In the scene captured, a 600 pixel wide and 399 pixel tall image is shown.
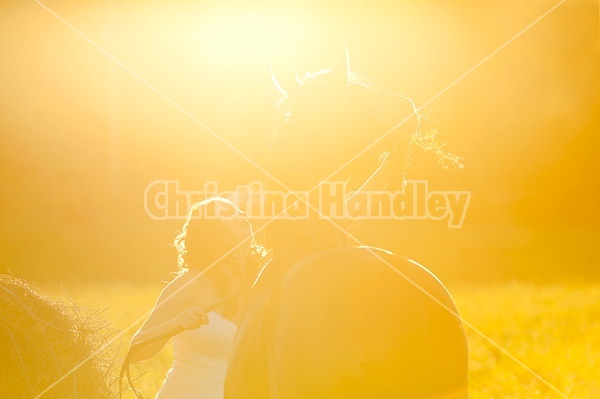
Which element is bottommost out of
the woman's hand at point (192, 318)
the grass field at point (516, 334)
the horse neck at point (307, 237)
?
the grass field at point (516, 334)

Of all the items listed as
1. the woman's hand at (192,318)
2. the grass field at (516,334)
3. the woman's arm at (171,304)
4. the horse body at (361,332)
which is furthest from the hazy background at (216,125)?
the horse body at (361,332)

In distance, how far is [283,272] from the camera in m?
2.39

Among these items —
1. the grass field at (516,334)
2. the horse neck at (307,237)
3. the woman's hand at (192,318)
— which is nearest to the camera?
the horse neck at (307,237)

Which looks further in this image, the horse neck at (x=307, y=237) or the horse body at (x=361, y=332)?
the horse neck at (x=307, y=237)

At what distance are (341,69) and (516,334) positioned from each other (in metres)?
8.21

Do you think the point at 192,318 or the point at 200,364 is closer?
the point at 192,318

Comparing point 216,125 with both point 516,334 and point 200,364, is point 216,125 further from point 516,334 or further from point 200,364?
point 200,364

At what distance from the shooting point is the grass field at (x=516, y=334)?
7.10m

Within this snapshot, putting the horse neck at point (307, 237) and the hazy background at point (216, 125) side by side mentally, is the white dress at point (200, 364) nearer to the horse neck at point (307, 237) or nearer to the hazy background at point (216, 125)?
the horse neck at point (307, 237)

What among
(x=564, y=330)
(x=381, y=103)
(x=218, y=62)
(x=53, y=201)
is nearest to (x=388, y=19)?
(x=218, y=62)

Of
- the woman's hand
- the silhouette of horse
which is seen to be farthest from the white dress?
the silhouette of horse

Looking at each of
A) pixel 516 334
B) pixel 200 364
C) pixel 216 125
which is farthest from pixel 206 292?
pixel 216 125

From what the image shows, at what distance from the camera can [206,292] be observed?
476 cm

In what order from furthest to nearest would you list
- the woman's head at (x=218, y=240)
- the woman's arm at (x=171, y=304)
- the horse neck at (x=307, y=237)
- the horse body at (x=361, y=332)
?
the woman's head at (x=218, y=240)
the woman's arm at (x=171, y=304)
the horse neck at (x=307, y=237)
the horse body at (x=361, y=332)
